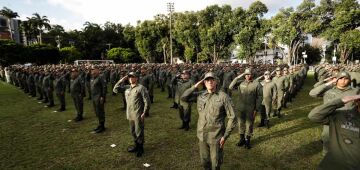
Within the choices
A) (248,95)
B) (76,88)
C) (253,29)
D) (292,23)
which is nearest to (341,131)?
(248,95)

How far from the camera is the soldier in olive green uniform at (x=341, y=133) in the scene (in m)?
3.65

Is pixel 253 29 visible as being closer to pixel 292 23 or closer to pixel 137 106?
pixel 292 23

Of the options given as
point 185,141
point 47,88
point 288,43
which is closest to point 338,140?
point 185,141

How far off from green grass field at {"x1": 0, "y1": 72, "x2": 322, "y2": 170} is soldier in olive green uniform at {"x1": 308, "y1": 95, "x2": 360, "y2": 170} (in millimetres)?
3082

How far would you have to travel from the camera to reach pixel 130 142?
344 inches

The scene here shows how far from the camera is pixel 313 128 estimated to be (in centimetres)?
1004

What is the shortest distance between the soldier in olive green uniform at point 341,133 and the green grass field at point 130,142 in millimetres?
3082

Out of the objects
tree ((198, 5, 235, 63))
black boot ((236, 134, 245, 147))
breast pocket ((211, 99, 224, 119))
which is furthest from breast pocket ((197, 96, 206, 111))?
tree ((198, 5, 235, 63))

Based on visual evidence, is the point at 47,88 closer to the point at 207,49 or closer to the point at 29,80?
the point at 29,80

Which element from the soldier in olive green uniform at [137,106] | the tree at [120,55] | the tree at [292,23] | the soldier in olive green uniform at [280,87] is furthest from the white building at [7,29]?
the soldier in olive green uniform at [137,106]

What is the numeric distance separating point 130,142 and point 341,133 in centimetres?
647

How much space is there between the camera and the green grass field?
7.07 meters

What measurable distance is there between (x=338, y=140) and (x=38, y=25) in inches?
3324

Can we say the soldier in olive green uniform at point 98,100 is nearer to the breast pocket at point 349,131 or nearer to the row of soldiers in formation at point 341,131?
the row of soldiers in formation at point 341,131
